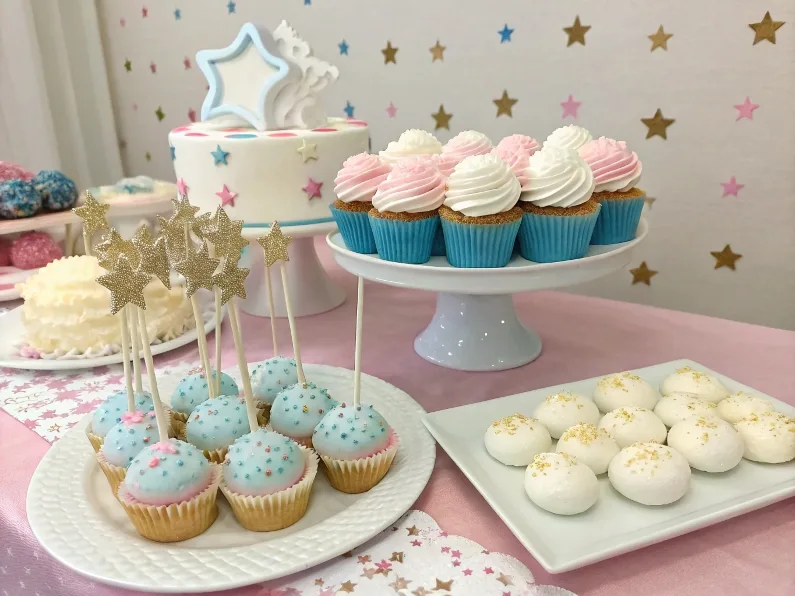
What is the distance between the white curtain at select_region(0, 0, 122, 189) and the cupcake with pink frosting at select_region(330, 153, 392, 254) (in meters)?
1.98

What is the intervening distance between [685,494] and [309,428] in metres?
0.42

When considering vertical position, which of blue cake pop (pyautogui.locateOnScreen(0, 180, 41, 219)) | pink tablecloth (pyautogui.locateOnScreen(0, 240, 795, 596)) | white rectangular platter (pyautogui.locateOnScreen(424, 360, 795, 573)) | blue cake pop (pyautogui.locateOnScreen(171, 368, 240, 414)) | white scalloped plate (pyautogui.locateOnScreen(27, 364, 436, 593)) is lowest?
pink tablecloth (pyautogui.locateOnScreen(0, 240, 795, 596))

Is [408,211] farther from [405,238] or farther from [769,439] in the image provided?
[769,439]

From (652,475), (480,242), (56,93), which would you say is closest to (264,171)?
(480,242)

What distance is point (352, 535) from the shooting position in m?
0.64

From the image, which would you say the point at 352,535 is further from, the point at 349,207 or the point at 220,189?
the point at 220,189

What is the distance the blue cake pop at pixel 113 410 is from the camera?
0.79m

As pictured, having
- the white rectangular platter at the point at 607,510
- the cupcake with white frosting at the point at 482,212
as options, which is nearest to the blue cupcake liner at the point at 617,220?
the cupcake with white frosting at the point at 482,212

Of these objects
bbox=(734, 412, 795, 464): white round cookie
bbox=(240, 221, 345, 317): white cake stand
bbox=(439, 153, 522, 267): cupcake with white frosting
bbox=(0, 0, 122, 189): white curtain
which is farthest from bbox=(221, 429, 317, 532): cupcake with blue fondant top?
bbox=(0, 0, 122, 189): white curtain

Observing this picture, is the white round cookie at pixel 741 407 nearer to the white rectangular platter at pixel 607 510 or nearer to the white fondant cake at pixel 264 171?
the white rectangular platter at pixel 607 510

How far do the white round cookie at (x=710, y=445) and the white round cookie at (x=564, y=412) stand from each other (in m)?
0.10

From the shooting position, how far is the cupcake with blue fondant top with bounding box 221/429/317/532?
2.20ft

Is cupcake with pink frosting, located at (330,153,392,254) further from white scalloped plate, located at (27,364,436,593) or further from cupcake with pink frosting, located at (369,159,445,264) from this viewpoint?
white scalloped plate, located at (27,364,436,593)

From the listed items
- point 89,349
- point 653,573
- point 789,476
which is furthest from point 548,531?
point 89,349
